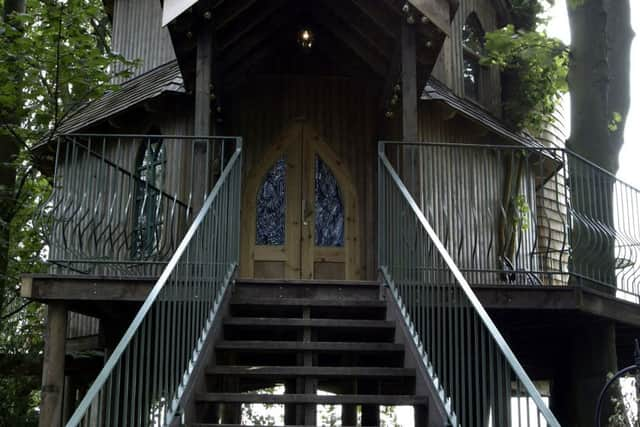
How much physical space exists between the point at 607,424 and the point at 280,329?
391 cm

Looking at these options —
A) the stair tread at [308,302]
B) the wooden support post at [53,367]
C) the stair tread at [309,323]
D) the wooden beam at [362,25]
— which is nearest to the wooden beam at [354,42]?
the wooden beam at [362,25]

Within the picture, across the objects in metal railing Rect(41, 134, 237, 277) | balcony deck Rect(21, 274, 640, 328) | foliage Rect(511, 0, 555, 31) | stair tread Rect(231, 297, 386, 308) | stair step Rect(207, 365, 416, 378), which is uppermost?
foliage Rect(511, 0, 555, 31)

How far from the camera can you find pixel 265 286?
8211mm

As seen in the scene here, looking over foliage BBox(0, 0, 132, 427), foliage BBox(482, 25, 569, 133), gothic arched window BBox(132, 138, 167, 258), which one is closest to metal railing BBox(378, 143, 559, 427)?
gothic arched window BBox(132, 138, 167, 258)

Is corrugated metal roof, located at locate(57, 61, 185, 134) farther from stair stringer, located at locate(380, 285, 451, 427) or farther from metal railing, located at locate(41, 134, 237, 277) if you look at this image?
stair stringer, located at locate(380, 285, 451, 427)

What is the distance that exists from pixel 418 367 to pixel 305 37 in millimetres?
5324

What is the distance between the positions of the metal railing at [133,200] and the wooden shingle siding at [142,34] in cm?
151

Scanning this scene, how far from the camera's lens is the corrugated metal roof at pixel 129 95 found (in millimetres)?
11180

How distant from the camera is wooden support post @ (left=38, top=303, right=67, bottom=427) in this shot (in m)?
8.35

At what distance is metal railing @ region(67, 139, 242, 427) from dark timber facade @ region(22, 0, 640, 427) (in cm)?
3

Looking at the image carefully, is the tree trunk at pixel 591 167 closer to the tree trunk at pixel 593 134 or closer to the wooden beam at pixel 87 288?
the tree trunk at pixel 593 134

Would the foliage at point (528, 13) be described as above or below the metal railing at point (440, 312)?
above

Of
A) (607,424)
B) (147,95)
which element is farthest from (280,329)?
(147,95)

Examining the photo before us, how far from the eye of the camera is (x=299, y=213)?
11422 millimetres
